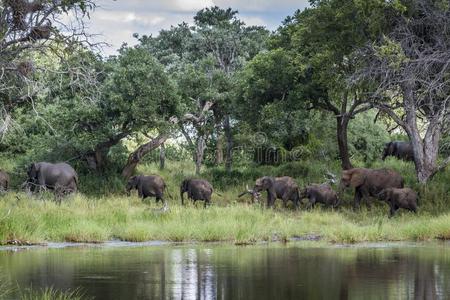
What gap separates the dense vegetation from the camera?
2570 centimetres

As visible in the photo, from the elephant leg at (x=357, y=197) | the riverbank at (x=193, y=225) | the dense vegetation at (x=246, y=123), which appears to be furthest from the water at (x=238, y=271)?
the elephant leg at (x=357, y=197)

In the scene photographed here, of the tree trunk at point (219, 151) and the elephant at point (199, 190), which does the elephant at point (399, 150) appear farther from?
the elephant at point (199, 190)

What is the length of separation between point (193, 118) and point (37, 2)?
18347 millimetres

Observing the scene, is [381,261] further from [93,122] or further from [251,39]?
[251,39]

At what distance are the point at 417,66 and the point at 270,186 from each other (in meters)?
6.43

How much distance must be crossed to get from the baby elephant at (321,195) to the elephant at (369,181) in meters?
1.01

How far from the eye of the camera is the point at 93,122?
3578cm

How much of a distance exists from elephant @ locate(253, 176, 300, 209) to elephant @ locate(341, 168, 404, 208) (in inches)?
70.0

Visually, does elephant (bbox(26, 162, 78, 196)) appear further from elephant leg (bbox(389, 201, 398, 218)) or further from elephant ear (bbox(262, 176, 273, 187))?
elephant leg (bbox(389, 201, 398, 218))

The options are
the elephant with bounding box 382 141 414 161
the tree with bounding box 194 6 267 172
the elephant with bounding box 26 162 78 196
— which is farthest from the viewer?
the tree with bounding box 194 6 267 172

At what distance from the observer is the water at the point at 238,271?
52.5 ft

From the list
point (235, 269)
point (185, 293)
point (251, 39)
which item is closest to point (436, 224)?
point (235, 269)

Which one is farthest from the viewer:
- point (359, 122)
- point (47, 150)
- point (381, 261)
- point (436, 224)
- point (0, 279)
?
point (359, 122)

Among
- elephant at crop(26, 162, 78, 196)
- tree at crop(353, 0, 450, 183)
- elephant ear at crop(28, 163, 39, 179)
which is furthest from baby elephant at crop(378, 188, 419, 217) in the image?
elephant ear at crop(28, 163, 39, 179)
